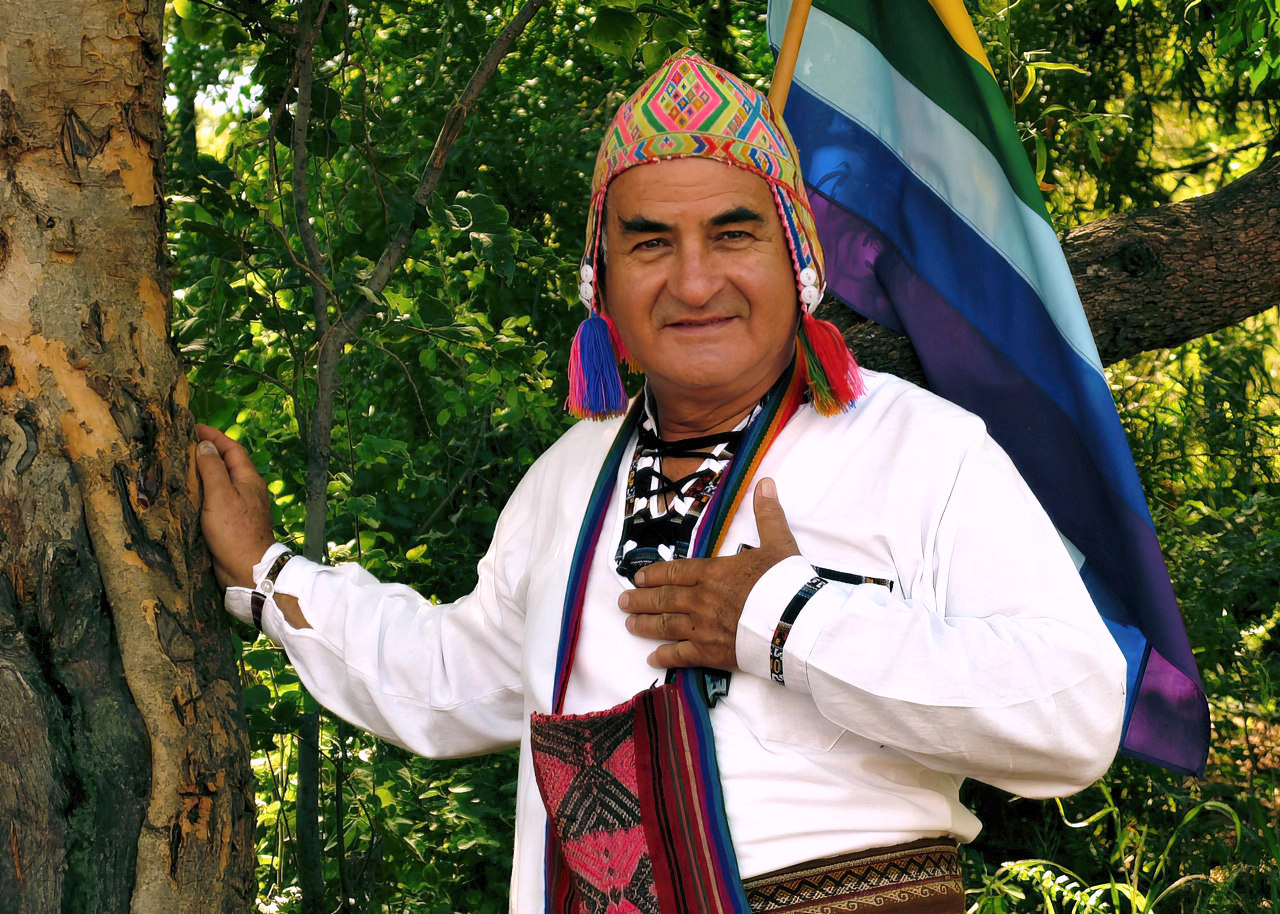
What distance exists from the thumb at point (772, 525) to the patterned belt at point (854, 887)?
1.39 ft

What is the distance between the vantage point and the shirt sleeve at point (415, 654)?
2.11m

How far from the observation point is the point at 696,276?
73.9 inches

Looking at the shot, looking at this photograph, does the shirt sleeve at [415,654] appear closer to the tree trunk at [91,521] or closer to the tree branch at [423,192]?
the tree trunk at [91,521]

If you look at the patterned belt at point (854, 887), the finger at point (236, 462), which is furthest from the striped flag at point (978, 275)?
the finger at point (236, 462)

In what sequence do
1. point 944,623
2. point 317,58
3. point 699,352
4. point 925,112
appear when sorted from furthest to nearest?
1. point 317,58
2. point 925,112
3. point 699,352
4. point 944,623

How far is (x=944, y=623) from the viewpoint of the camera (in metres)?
1.61

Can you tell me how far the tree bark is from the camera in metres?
3.13

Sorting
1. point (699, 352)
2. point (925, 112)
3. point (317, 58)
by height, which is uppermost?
point (317, 58)

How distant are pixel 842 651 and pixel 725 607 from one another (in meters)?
0.18

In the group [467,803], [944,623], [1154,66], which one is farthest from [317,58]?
[1154,66]

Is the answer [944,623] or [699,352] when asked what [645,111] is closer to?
[699,352]

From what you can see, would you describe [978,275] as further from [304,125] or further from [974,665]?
[304,125]

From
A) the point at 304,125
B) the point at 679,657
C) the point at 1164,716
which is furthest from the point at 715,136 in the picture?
the point at 1164,716

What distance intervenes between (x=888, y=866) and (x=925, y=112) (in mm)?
1614
